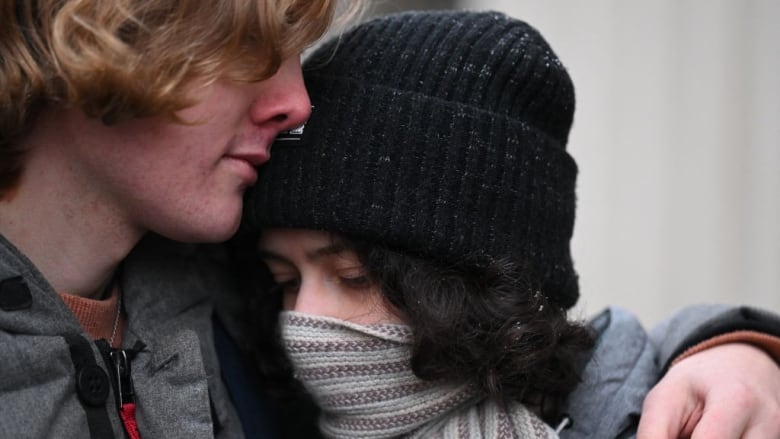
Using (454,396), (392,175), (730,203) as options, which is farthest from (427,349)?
(730,203)

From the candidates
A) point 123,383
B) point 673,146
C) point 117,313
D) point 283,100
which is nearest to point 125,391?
point 123,383

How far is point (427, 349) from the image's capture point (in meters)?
1.74

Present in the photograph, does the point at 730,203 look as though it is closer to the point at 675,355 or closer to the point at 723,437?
the point at 675,355

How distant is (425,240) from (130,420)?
1.87 feet

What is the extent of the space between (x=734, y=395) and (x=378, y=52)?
34.7 inches

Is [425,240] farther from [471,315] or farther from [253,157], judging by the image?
A: [253,157]

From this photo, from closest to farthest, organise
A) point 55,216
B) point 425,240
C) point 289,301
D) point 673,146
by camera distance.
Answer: point 55,216
point 425,240
point 289,301
point 673,146

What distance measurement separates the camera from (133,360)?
1723 mm

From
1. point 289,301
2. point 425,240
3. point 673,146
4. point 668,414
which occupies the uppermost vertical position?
point 425,240

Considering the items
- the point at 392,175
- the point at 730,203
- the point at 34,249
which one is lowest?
the point at 730,203

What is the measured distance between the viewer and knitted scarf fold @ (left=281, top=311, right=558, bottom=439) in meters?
1.77

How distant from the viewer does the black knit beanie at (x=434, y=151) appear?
69.2 inches

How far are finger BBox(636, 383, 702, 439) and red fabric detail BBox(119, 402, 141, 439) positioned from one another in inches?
33.1

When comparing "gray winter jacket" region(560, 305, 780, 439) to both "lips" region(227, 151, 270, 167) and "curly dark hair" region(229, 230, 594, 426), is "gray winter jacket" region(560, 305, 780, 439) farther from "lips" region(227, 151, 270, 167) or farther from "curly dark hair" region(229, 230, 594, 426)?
"lips" region(227, 151, 270, 167)
